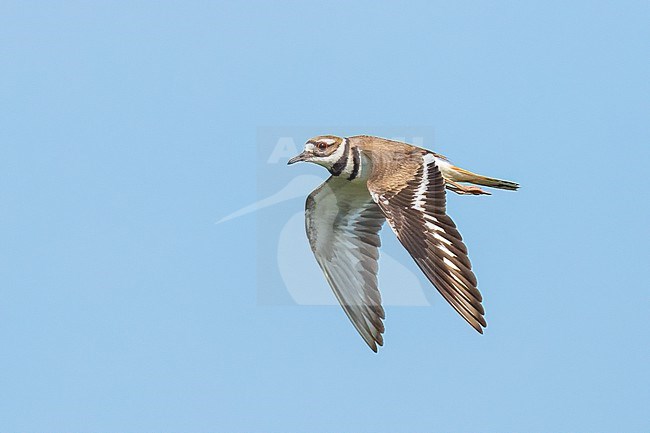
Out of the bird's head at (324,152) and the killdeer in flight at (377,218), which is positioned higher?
the bird's head at (324,152)

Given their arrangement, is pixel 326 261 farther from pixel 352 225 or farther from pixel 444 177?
pixel 444 177

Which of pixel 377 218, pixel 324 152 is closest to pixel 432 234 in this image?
pixel 324 152

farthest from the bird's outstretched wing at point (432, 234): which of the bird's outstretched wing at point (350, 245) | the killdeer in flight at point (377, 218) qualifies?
the bird's outstretched wing at point (350, 245)

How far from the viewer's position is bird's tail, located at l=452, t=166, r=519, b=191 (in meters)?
18.0

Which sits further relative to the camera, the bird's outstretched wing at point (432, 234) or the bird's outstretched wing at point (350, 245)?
the bird's outstretched wing at point (350, 245)

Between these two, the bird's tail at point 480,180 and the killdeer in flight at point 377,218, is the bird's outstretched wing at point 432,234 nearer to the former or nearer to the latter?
the killdeer in flight at point 377,218

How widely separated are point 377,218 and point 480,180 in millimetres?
1728

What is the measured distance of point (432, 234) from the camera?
1534 cm

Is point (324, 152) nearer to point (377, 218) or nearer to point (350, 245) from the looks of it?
point (377, 218)

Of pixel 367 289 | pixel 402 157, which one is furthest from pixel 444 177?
pixel 367 289

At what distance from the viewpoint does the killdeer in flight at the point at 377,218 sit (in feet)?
49.2

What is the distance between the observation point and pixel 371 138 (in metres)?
18.0

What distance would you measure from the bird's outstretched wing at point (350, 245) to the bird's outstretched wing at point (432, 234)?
1849mm

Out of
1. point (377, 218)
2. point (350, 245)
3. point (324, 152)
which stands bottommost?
point (350, 245)
